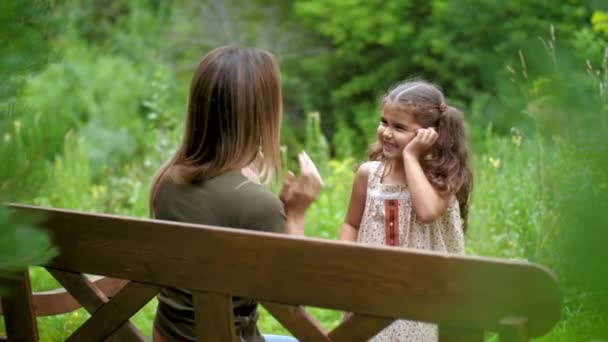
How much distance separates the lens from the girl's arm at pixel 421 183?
2553mm

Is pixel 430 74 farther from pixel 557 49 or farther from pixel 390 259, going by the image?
pixel 557 49

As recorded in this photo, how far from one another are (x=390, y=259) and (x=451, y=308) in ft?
0.54

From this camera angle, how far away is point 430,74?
1205cm

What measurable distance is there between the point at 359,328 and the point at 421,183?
70cm

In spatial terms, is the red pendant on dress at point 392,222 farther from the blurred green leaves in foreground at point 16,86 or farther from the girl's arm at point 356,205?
the blurred green leaves in foreground at point 16,86

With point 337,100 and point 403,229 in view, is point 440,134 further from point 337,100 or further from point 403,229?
point 337,100

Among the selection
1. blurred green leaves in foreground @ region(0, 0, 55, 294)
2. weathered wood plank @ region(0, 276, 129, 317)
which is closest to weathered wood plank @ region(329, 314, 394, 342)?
blurred green leaves in foreground @ region(0, 0, 55, 294)

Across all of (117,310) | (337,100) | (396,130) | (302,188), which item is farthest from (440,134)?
(337,100)

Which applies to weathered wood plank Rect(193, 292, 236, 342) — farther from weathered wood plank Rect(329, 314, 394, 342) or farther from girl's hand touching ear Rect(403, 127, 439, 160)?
girl's hand touching ear Rect(403, 127, 439, 160)

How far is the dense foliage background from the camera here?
1.01 metres

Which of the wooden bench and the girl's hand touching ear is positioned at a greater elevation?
the girl's hand touching ear

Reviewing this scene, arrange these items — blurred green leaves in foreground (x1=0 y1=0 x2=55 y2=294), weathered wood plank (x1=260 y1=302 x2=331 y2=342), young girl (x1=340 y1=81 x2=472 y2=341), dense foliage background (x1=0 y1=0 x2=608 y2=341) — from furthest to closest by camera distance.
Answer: young girl (x1=340 y1=81 x2=472 y2=341), weathered wood plank (x1=260 y1=302 x2=331 y2=342), blurred green leaves in foreground (x1=0 y1=0 x2=55 y2=294), dense foliage background (x1=0 y1=0 x2=608 y2=341)

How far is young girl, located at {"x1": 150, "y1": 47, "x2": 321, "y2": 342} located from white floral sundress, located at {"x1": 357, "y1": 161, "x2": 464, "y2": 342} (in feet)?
0.83

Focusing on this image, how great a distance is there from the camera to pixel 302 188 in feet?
8.41
